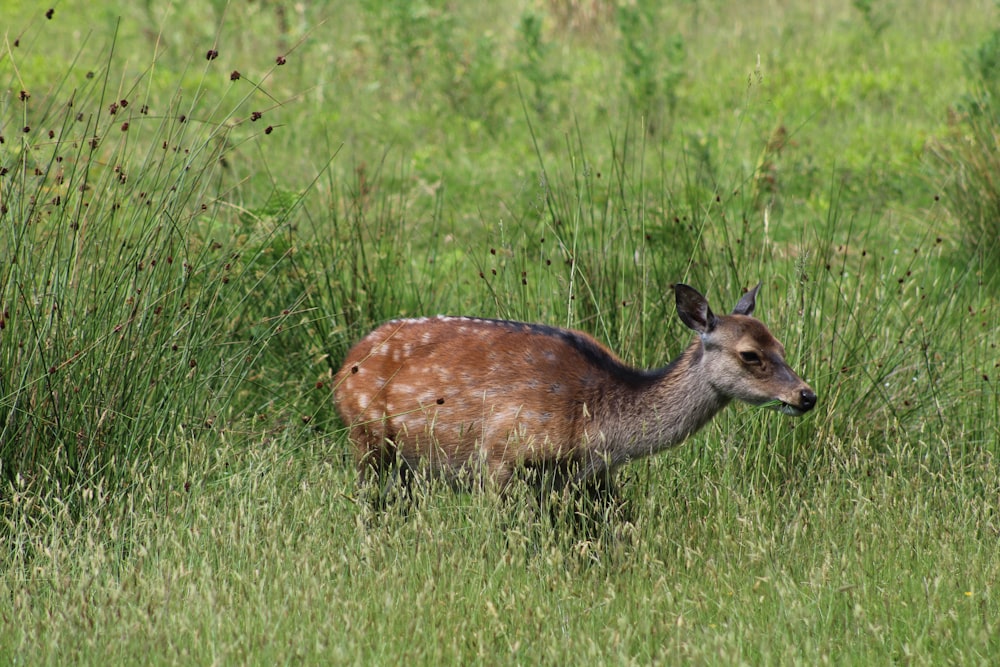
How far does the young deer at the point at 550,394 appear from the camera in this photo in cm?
531

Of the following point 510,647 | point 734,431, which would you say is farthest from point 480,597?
point 734,431

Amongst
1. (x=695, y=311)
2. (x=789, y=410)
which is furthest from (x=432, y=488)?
(x=789, y=410)

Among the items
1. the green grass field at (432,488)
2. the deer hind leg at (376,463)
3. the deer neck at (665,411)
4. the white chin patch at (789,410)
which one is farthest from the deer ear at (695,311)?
the deer hind leg at (376,463)

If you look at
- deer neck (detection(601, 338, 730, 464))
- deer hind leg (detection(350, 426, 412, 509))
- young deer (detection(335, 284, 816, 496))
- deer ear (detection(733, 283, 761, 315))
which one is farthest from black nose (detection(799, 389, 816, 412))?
deer hind leg (detection(350, 426, 412, 509))

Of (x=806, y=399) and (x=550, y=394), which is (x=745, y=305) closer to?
(x=806, y=399)

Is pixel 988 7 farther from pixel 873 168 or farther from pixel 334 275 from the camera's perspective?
pixel 334 275

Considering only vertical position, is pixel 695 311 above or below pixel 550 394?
above

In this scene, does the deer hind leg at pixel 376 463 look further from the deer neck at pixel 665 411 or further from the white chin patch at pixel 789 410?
the white chin patch at pixel 789 410

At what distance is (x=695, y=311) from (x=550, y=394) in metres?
0.67

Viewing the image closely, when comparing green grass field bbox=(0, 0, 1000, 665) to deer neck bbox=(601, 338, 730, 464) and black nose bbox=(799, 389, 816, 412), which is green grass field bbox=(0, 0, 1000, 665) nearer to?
deer neck bbox=(601, 338, 730, 464)

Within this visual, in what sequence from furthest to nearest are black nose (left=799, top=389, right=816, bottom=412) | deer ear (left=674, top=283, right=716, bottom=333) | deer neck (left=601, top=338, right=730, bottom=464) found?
deer neck (left=601, top=338, right=730, bottom=464) → deer ear (left=674, top=283, right=716, bottom=333) → black nose (left=799, top=389, right=816, bottom=412)

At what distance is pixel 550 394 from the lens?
542 centimetres

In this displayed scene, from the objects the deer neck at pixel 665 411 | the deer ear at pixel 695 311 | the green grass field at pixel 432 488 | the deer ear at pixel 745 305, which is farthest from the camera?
the deer ear at pixel 745 305

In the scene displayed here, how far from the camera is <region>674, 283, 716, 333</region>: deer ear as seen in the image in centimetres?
529
